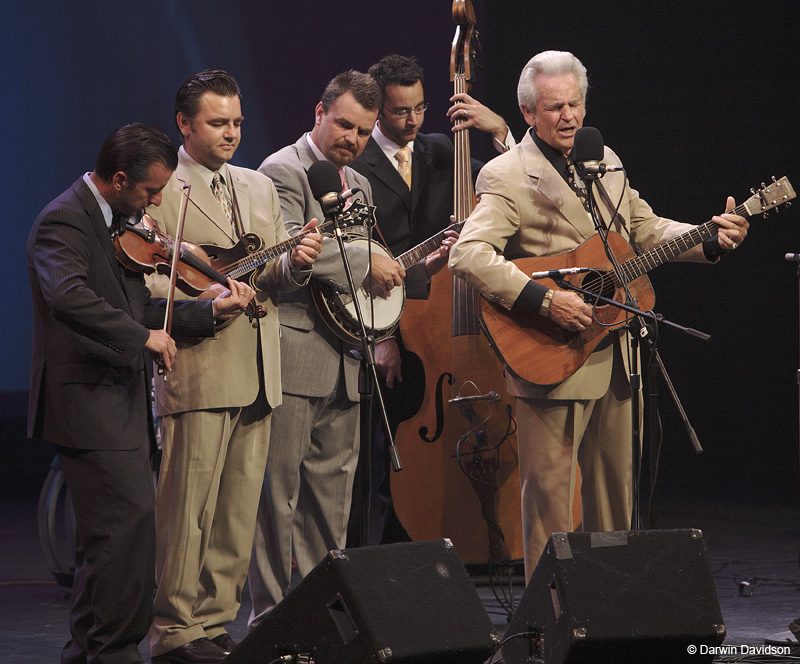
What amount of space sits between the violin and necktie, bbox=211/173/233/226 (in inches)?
8.5

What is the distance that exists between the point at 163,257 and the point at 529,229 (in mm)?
1312

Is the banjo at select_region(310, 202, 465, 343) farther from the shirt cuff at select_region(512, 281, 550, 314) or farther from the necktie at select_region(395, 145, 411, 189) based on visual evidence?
the necktie at select_region(395, 145, 411, 189)

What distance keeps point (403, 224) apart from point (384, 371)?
672 millimetres

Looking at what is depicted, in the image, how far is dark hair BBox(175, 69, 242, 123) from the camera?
11.3ft

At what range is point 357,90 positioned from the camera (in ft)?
12.6

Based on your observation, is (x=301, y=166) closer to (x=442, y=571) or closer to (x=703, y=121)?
(x=442, y=571)

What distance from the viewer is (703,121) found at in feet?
22.5

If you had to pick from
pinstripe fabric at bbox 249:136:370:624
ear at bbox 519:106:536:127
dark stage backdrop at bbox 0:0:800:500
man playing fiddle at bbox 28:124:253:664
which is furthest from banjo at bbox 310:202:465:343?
dark stage backdrop at bbox 0:0:800:500

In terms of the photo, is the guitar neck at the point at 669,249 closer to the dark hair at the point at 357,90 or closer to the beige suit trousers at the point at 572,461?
the beige suit trousers at the point at 572,461

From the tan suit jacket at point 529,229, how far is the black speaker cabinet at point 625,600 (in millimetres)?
853

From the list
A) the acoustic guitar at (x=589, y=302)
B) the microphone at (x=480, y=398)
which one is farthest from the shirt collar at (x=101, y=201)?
the microphone at (x=480, y=398)

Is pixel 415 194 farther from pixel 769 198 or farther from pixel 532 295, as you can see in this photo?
pixel 769 198

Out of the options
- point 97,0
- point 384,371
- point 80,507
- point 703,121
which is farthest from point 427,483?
point 703,121

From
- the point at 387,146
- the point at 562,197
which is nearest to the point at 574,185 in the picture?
the point at 562,197
